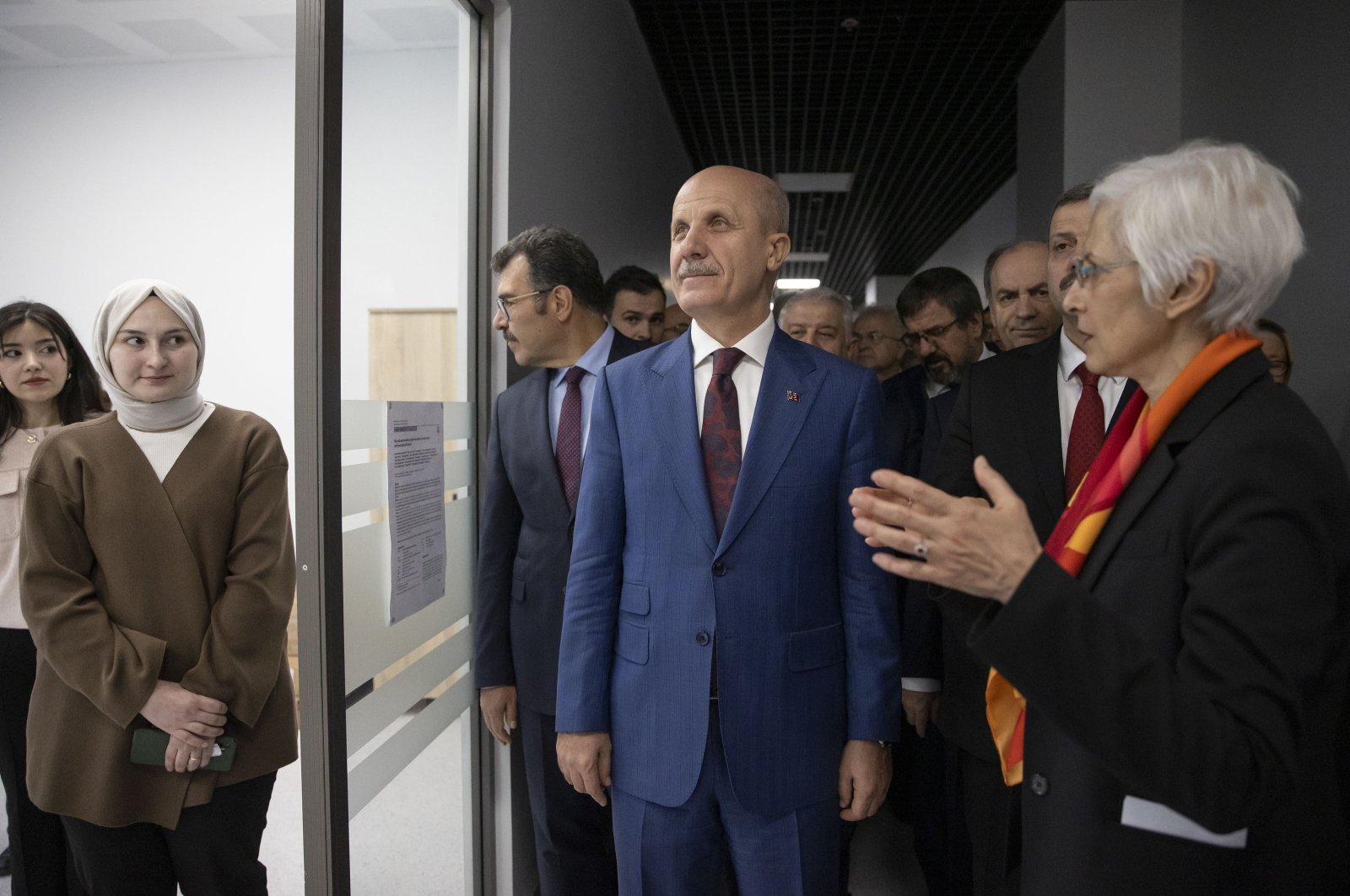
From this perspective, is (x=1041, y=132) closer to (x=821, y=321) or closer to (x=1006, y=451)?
(x=821, y=321)

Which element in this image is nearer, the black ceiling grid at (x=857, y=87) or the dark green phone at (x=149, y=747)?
the dark green phone at (x=149, y=747)

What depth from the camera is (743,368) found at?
1.71 meters

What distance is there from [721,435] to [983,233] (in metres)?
10.00

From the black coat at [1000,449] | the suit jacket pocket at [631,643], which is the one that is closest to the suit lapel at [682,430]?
the suit jacket pocket at [631,643]

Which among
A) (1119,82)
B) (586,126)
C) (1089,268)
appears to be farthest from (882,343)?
(1089,268)

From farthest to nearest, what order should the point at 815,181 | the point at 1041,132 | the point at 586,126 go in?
the point at 815,181, the point at 1041,132, the point at 586,126

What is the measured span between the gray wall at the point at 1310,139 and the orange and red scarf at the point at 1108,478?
7.01 feet

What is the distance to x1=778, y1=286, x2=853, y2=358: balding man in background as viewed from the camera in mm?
3242

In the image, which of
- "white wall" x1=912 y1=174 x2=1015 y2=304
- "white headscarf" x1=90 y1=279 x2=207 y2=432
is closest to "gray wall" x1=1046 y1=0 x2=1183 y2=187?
"white wall" x1=912 y1=174 x2=1015 y2=304

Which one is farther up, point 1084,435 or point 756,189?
point 756,189

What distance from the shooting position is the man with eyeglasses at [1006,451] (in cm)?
167

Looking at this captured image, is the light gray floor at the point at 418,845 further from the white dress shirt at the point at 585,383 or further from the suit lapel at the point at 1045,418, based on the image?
the suit lapel at the point at 1045,418

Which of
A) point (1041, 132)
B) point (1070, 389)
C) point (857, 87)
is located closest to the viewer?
point (1070, 389)

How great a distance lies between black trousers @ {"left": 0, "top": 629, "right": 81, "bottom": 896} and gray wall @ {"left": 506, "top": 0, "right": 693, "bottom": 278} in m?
1.71
